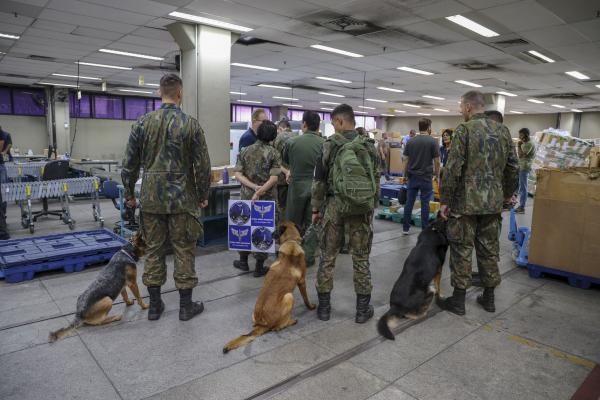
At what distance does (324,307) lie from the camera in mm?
3135

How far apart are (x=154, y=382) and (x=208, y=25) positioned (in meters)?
5.41

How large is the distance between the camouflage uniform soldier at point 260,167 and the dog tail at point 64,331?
1.71m

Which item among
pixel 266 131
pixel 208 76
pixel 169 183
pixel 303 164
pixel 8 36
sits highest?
pixel 8 36

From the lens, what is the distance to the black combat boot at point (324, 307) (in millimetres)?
3119

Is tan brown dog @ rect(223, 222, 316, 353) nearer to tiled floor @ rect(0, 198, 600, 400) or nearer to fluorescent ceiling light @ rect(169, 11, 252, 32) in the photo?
tiled floor @ rect(0, 198, 600, 400)

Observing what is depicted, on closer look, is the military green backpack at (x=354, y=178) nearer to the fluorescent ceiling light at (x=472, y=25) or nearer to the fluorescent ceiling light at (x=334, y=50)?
the fluorescent ceiling light at (x=472, y=25)

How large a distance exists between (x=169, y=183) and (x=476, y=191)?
7.75 ft

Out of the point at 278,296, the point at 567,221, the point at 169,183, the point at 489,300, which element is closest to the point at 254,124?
the point at 169,183

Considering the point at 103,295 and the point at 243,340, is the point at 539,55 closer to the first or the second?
the point at 243,340

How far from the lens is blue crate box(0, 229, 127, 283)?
3867mm

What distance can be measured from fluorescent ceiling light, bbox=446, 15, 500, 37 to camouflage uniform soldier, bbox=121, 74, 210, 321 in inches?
172

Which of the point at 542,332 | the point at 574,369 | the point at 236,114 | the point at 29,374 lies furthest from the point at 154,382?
the point at 236,114

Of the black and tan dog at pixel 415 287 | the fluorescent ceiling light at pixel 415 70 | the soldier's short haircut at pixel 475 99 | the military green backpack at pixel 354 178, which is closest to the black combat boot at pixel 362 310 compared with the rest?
the black and tan dog at pixel 415 287

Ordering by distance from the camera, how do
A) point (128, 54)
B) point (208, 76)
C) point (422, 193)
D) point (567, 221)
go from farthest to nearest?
point (128, 54) < point (208, 76) < point (422, 193) < point (567, 221)
